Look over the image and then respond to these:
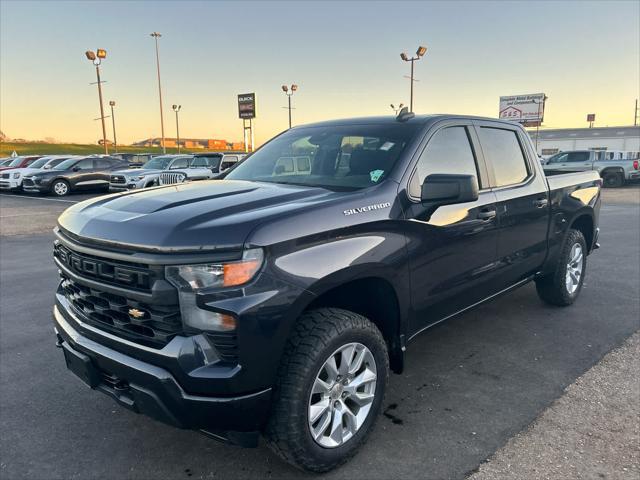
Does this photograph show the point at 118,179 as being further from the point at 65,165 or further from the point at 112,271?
the point at 112,271

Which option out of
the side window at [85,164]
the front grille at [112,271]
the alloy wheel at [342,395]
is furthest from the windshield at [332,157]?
the side window at [85,164]

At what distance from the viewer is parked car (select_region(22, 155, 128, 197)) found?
1956 cm

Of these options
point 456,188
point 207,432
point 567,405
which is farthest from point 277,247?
point 567,405

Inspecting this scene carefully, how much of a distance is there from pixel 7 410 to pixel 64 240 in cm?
144

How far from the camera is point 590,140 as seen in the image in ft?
196

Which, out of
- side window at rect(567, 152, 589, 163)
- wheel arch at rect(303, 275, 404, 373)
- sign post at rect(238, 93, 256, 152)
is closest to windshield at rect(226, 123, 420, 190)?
wheel arch at rect(303, 275, 404, 373)

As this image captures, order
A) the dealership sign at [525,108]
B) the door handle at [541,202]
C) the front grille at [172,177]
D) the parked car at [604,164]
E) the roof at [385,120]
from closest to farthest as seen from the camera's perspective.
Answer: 1. the roof at [385,120]
2. the door handle at [541,202]
3. the front grille at [172,177]
4. the parked car at [604,164]
5. the dealership sign at [525,108]

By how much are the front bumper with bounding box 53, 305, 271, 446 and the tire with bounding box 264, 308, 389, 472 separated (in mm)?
121

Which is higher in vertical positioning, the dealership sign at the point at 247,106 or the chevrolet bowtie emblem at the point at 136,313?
the dealership sign at the point at 247,106

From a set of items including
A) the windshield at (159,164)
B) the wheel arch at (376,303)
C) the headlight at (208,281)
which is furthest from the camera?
the windshield at (159,164)

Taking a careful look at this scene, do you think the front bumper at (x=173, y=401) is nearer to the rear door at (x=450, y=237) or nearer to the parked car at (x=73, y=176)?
the rear door at (x=450, y=237)

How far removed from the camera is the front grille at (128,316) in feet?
7.35

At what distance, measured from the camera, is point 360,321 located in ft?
8.73

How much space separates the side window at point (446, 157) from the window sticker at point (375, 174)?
0.20 meters
